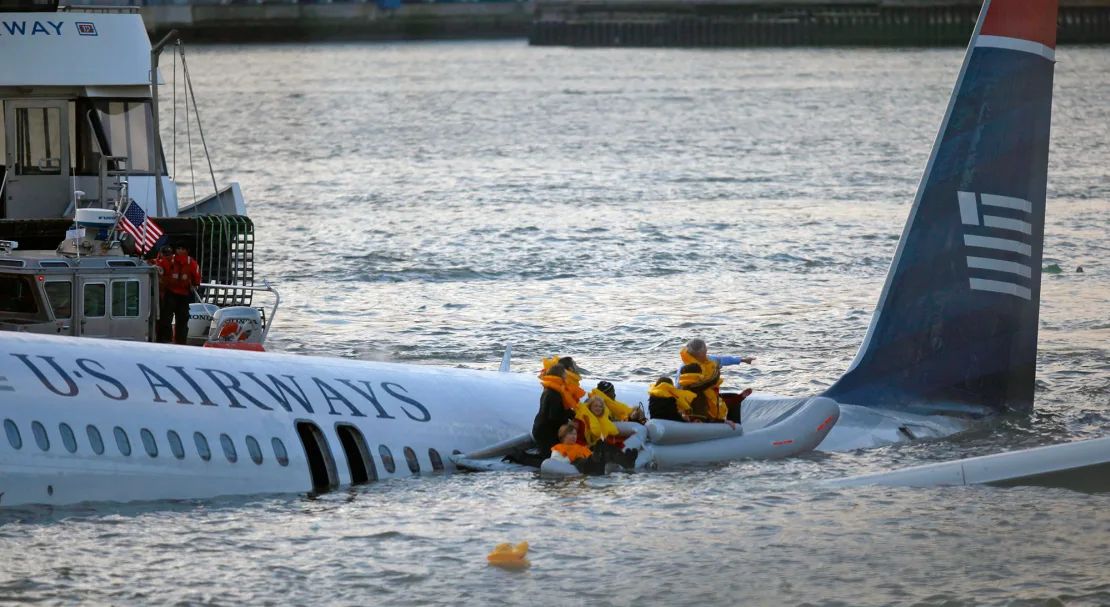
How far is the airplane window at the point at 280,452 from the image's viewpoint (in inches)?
807

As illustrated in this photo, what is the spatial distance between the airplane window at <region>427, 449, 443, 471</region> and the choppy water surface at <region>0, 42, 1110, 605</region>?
19 cm

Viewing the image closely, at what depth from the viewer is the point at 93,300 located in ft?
91.7

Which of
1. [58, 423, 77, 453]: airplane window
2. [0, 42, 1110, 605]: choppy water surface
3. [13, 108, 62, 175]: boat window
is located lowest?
[0, 42, 1110, 605]: choppy water surface

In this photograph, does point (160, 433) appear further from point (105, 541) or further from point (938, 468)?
point (938, 468)

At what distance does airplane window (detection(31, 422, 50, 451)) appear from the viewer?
Answer: 18.6 metres

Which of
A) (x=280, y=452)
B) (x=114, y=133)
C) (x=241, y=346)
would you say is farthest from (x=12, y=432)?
(x=114, y=133)

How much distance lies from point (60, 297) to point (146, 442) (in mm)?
8956

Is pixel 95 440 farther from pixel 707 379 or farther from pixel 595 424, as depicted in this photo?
pixel 707 379

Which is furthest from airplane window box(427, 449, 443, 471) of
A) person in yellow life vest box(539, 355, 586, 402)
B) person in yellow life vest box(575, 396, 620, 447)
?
person in yellow life vest box(575, 396, 620, 447)

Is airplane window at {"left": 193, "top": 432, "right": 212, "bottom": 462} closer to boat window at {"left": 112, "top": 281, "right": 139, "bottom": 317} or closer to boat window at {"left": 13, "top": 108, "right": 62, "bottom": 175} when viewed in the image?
boat window at {"left": 112, "top": 281, "right": 139, "bottom": 317}


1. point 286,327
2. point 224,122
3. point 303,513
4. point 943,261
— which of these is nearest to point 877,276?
point 286,327

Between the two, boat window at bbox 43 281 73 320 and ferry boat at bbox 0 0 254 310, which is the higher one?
ferry boat at bbox 0 0 254 310

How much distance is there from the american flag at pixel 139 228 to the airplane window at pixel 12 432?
1257 cm

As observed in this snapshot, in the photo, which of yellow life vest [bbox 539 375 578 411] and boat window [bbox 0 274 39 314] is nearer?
yellow life vest [bbox 539 375 578 411]
